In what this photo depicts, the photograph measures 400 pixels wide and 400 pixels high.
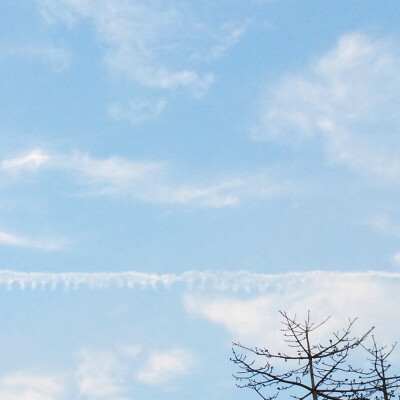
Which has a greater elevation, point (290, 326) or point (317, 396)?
point (290, 326)

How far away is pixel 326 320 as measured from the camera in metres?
15.9

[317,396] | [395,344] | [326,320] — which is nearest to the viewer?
[317,396]

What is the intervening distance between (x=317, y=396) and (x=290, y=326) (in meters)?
2.09

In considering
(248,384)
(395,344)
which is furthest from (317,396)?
(395,344)

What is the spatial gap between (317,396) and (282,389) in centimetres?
99

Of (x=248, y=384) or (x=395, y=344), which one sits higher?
(x=395, y=344)

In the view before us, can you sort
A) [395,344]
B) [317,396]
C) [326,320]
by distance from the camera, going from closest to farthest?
1. [317,396]
2. [326,320]
3. [395,344]

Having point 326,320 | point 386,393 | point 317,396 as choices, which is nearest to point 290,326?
point 326,320

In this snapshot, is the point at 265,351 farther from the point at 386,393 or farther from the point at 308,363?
the point at 386,393

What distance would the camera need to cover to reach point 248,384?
15453 mm

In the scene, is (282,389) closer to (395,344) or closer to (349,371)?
(349,371)

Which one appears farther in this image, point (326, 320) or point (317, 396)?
point (326, 320)

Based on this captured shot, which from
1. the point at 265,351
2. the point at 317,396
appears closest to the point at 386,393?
the point at 317,396

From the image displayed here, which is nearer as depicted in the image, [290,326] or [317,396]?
[317,396]
